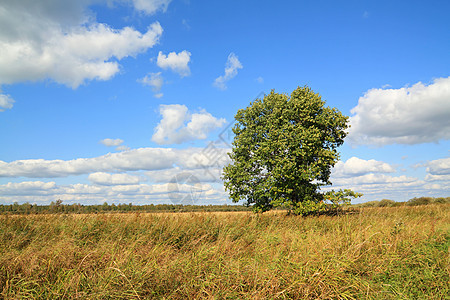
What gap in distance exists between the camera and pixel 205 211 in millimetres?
13195

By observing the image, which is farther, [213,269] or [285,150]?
[285,150]

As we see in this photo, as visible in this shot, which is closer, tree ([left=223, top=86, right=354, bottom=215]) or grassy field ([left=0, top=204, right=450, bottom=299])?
grassy field ([left=0, top=204, right=450, bottom=299])

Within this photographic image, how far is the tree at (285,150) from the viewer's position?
771 inches

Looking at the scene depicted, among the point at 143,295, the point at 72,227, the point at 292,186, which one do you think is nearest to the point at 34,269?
the point at 143,295

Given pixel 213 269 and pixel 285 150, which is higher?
pixel 285 150

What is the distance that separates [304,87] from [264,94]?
3.48 metres

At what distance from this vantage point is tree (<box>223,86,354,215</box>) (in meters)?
19.6

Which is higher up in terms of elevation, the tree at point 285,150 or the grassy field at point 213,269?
the tree at point 285,150

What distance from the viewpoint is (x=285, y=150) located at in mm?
20000

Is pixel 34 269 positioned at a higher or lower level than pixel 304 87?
lower

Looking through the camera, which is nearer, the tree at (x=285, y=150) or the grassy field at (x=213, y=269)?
the grassy field at (x=213, y=269)

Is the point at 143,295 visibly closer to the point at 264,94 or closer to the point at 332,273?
the point at 332,273

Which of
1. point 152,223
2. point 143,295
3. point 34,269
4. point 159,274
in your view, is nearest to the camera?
point 143,295

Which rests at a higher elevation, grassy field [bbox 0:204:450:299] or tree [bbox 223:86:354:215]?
A: tree [bbox 223:86:354:215]
